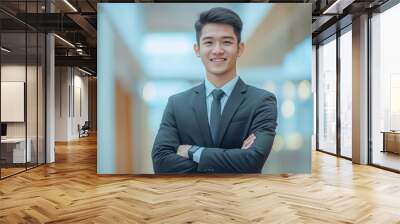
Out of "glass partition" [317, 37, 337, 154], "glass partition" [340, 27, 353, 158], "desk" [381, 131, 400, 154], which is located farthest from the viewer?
"glass partition" [317, 37, 337, 154]

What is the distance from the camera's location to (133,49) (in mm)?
6875

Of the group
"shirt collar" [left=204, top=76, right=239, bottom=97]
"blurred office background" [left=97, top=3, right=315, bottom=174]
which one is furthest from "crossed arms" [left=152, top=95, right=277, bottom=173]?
"shirt collar" [left=204, top=76, right=239, bottom=97]

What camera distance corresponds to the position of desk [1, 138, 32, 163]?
286 inches

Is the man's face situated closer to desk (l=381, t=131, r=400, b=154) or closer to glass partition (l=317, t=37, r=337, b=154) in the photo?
desk (l=381, t=131, r=400, b=154)

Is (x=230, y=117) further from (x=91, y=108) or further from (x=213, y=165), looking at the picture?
(x=91, y=108)

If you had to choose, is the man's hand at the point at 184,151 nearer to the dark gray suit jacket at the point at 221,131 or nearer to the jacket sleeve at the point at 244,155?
the dark gray suit jacket at the point at 221,131

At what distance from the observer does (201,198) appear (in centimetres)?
532

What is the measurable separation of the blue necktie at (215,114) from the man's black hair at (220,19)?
1007 millimetres

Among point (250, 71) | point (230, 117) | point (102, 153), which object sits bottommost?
point (102, 153)

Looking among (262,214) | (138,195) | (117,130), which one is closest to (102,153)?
(117,130)

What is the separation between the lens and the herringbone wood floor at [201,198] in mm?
4359

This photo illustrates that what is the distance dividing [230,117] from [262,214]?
2.38 m

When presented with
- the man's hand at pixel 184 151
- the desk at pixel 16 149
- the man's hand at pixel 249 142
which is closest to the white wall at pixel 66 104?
the desk at pixel 16 149

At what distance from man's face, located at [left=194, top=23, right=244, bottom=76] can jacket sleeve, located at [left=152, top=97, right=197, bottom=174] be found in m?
0.95
